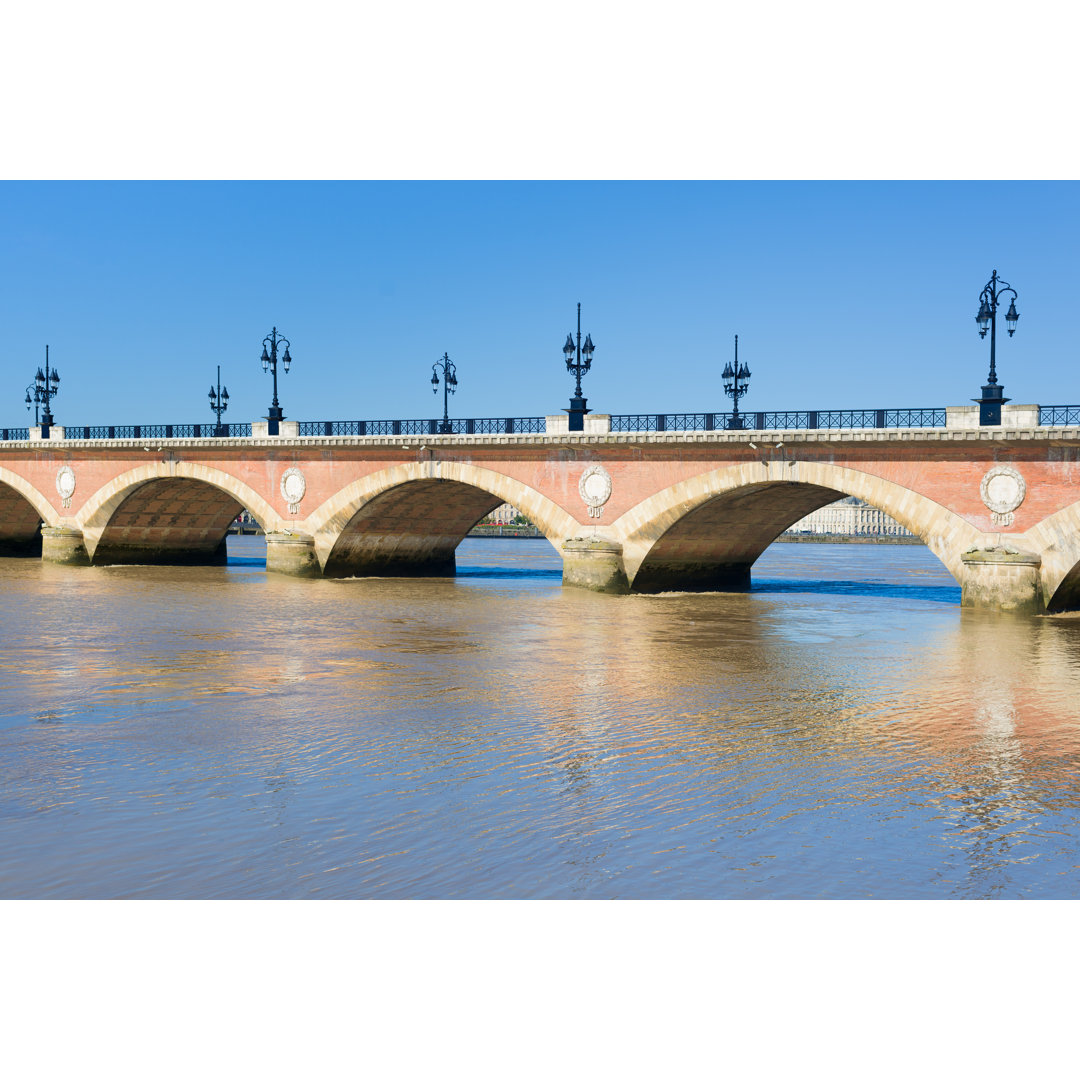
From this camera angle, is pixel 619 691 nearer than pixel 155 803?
No

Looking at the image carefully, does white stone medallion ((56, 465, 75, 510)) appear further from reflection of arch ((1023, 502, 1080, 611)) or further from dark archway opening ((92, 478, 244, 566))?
reflection of arch ((1023, 502, 1080, 611))

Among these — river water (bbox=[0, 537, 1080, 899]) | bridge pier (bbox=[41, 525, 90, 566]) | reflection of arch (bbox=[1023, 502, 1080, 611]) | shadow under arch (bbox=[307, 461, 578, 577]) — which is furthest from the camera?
bridge pier (bbox=[41, 525, 90, 566])

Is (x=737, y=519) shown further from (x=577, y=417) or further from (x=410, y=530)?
(x=410, y=530)

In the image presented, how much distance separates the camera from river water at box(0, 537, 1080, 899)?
26.1ft

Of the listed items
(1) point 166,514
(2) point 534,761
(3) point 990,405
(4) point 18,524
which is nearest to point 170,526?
(1) point 166,514

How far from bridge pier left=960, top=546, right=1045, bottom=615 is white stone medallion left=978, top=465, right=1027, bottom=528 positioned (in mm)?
682

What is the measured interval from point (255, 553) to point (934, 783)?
53921 millimetres

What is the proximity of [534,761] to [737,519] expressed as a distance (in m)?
23.2

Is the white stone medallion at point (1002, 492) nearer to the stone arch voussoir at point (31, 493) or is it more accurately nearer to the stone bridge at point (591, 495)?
the stone bridge at point (591, 495)

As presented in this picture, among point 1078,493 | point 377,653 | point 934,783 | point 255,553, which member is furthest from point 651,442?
point 255,553

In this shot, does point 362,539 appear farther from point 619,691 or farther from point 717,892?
point 717,892

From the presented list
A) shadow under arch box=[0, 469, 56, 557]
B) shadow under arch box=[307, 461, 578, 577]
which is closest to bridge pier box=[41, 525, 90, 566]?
shadow under arch box=[0, 469, 56, 557]

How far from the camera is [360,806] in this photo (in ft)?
31.1

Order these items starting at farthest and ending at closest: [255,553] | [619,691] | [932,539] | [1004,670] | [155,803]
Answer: [255,553] → [932,539] → [1004,670] → [619,691] → [155,803]
